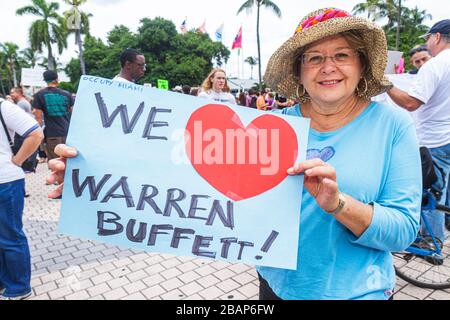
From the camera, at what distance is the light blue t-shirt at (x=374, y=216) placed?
1.05 metres

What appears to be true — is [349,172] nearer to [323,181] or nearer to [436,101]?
[323,181]

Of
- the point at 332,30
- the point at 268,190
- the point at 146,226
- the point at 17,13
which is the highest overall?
the point at 17,13

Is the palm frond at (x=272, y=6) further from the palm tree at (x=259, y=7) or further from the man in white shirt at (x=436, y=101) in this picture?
the man in white shirt at (x=436, y=101)

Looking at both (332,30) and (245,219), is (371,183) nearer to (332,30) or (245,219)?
(245,219)

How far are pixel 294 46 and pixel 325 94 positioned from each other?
25cm

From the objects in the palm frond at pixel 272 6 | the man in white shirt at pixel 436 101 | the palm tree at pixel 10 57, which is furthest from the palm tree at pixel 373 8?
the palm tree at pixel 10 57

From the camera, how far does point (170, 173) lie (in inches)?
49.1

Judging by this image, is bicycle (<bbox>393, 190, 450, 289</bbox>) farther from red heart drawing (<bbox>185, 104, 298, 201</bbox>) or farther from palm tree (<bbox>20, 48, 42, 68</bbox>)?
palm tree (<bbox>20, 48, 42, 68</bbox>)

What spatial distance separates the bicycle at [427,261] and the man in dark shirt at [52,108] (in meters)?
5.59

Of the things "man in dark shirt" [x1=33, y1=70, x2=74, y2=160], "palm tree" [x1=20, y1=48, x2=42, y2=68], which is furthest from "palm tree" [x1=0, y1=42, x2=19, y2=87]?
"man in dark shirt" [x1=33, y1=70, x2=74, y2=160]

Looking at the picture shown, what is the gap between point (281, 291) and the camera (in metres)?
1.24

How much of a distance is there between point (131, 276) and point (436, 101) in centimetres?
339
